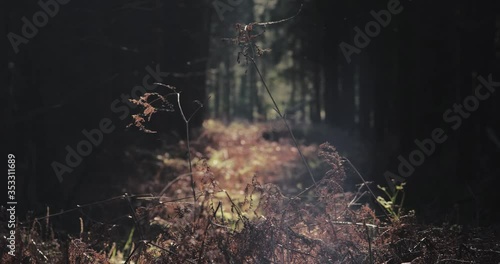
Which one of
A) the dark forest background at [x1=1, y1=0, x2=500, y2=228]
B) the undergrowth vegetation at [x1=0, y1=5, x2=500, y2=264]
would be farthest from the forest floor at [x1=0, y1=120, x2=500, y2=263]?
the dark forest background at [x1=1, y1=0, x2=500, y2=228]

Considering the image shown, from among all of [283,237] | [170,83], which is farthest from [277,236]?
[170,83]

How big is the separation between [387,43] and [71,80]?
9.13 m

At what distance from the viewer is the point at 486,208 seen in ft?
28.6

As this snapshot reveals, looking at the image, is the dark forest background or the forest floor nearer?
the forest floor

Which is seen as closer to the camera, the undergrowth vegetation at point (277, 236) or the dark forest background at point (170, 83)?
the undergrowth vegetation at point (277, 236)

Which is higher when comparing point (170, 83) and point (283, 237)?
point (170, 83)

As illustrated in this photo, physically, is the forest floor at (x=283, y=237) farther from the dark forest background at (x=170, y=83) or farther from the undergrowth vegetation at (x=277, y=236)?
the dark forest background at (x=170, y=83)

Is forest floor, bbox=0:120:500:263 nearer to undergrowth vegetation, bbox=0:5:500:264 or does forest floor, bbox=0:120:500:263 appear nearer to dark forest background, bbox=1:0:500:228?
undergrowth vegetation, bbox=0:5:500:264

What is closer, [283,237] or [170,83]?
[283,237]

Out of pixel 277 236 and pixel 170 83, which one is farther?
pixel 170 83

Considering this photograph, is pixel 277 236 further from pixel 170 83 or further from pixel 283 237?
pixel 170 83

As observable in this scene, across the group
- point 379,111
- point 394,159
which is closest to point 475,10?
point 394,159

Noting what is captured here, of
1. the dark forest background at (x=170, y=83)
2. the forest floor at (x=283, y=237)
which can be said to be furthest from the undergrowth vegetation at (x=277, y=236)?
the dark forest background at (x=170, y=83)

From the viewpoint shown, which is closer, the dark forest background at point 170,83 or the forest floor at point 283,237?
the forest floor at point 283,237
